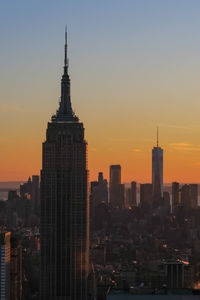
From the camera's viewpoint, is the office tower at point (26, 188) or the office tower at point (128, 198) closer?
the office tower at point (26, 188)

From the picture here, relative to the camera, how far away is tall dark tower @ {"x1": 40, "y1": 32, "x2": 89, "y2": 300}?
6219 centimetres

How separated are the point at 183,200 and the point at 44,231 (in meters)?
68.3

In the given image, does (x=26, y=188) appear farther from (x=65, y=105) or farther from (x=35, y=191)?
(x=65, y=105)

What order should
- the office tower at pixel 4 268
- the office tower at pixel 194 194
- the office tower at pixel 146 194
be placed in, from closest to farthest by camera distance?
the office tower at pixel 4 268 < the office tower at pixel 194 194 < the office tower at pixel 146 194

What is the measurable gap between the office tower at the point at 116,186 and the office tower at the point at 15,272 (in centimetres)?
6973

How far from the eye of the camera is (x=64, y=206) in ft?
205

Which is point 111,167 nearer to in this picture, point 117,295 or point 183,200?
point 183,200

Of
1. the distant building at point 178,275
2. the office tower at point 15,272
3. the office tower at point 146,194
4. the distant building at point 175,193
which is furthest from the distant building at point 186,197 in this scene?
the office tower at point 15,272

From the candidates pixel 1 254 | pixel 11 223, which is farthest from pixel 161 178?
pixel 1 254

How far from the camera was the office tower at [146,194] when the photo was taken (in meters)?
129

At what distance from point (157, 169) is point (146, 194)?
26.9 ft

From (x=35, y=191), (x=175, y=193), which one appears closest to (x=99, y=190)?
(x=175, y=193)

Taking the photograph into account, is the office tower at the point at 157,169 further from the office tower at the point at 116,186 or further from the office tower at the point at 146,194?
the office tower at the point at 116,186

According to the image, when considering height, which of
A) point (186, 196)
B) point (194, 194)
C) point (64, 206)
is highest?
point (194, 194)
